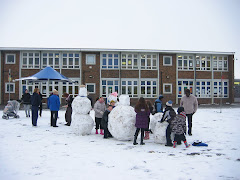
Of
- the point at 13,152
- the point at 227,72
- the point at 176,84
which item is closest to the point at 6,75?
the point at 176,84

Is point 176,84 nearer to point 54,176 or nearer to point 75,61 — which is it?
point 75,61

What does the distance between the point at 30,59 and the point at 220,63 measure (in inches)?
948

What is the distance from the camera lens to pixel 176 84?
26344 millimetres

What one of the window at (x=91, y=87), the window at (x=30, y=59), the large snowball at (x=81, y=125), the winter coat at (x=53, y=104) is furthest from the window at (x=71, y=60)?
the large snowball at (x=81, y=125)

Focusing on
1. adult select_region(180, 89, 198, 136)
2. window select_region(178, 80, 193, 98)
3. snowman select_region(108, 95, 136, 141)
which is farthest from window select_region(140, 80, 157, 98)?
snowman select_region(108, 95, 136, 141)

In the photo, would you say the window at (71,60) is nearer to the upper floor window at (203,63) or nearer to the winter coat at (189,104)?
the upper floor window at (203,63)

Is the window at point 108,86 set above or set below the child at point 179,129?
above

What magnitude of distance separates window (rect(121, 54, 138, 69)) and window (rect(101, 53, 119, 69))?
0.86 metres

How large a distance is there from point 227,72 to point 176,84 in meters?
7.55

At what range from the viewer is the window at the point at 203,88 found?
27.3 m

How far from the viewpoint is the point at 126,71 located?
2583cm

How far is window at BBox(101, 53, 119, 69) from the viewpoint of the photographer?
25.8 m

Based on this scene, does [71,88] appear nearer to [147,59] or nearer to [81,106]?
[147,59]

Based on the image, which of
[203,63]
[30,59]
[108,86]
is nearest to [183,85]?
[203,63]
